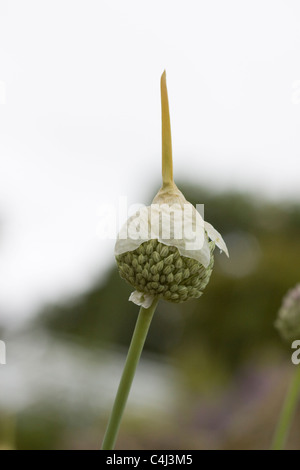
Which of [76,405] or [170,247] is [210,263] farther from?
[76,405]

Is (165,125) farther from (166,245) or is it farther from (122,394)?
(122,394)

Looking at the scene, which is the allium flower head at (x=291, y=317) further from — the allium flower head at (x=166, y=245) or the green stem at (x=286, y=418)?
the allium flower head at (x=166, y=245)

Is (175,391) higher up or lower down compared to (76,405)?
higher up

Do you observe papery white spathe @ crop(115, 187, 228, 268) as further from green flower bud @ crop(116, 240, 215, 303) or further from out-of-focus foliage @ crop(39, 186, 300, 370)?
out-of-focus foliage @ crop(39, 186, 300, 370)

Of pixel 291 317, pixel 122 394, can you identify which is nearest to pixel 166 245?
pixel 122 394
